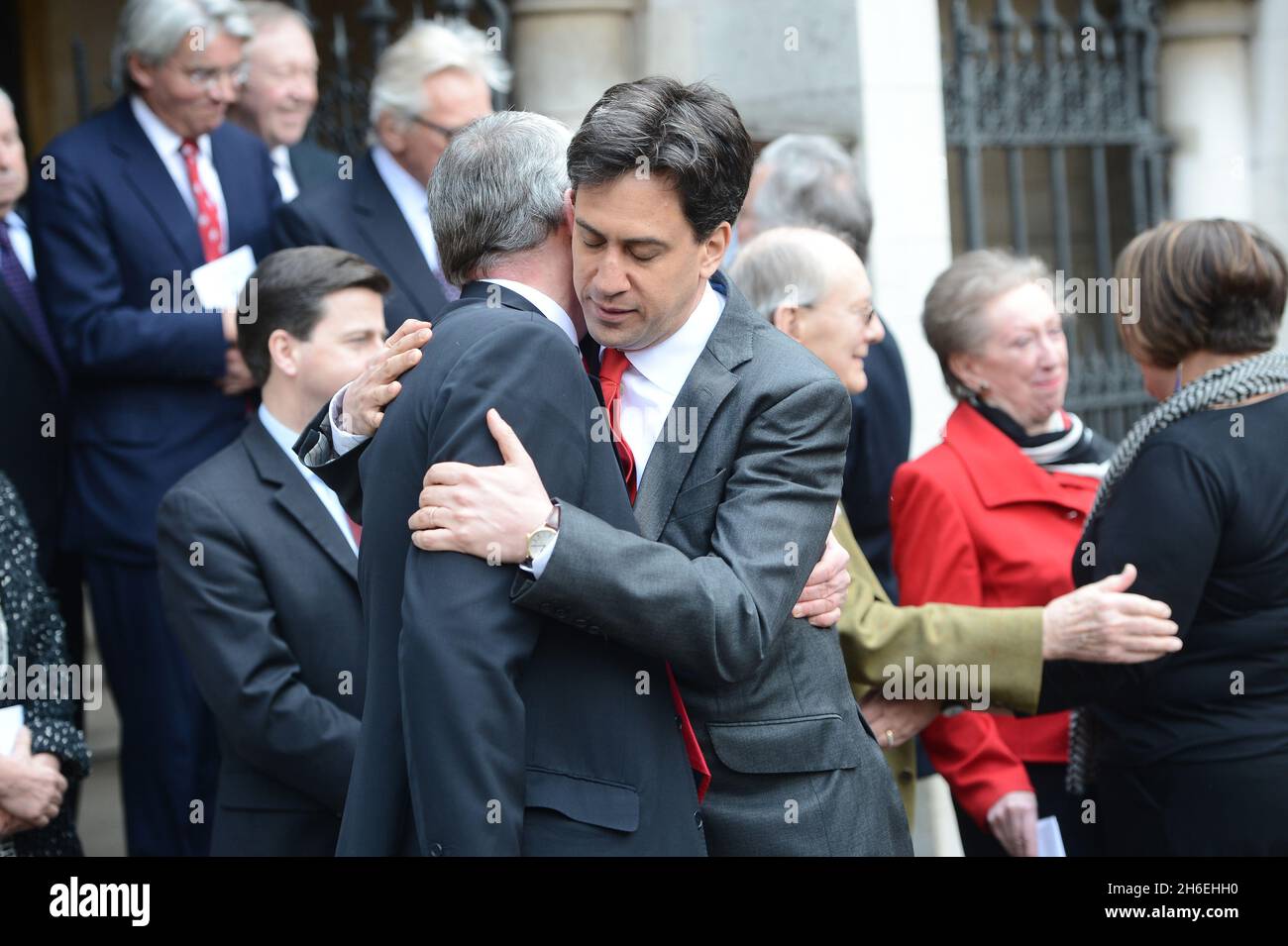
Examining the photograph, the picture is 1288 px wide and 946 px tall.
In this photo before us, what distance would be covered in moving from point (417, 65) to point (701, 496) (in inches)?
97.7

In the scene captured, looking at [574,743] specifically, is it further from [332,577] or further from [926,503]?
[926,503]

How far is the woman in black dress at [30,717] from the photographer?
11.1 feet

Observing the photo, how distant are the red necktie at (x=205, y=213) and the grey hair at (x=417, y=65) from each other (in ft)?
1.62

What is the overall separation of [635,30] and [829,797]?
4990 millimetres

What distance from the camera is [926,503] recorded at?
11.9 feet

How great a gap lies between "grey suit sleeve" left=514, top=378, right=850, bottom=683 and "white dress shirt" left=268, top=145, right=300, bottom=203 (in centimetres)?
291

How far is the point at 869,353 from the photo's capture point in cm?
441

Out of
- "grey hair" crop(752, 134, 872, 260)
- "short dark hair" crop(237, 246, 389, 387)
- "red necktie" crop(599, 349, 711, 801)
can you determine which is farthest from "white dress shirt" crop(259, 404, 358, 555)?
"grey hair" crop(752, 134, 872, 260)

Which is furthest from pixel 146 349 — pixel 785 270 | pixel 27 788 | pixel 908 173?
pixel 908 173

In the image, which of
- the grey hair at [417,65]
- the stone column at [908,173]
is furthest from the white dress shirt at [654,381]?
the stone column at [908,173]

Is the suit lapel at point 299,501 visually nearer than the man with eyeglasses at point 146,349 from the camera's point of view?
Yes

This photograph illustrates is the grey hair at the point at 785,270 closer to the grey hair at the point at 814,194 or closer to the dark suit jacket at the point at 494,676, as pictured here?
the grey hair at the point at 814,194
